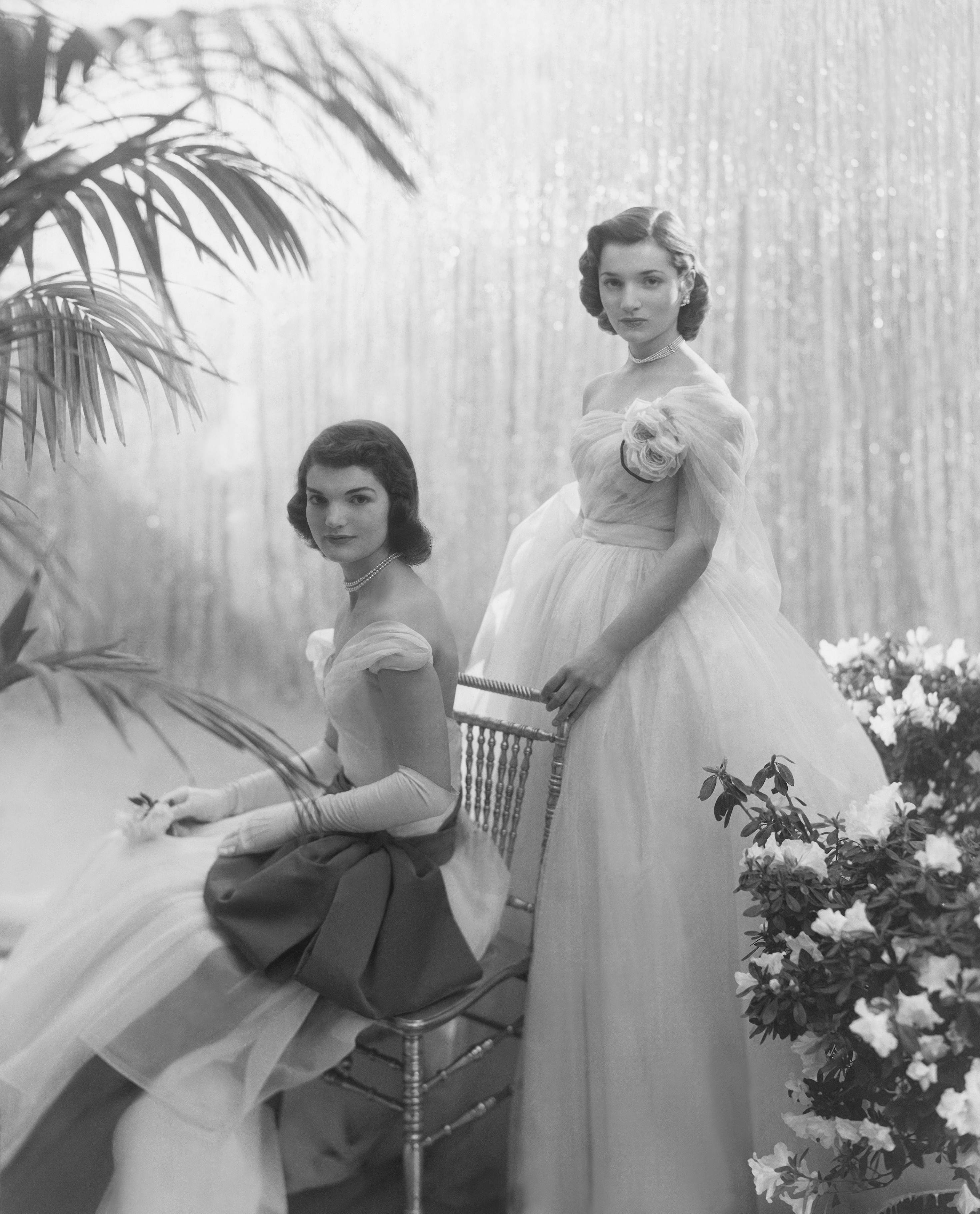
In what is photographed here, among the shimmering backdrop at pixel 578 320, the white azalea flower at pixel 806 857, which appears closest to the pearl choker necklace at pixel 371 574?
the white azalea flower at pixel 806 857

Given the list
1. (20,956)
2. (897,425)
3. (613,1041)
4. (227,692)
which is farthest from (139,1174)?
(897,425)

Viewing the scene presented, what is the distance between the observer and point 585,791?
171cm

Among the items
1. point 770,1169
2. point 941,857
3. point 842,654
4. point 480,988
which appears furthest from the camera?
point 842,654

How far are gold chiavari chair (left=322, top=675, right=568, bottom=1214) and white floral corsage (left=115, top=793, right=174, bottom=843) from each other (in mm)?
413

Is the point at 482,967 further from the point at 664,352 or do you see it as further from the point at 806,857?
the point at 664,352

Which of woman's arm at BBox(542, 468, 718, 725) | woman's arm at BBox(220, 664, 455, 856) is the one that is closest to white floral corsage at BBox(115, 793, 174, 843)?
woman's arm at BBox(220, 664, 455, 856)

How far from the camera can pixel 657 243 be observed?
1812 millimetres

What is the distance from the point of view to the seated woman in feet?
4.84

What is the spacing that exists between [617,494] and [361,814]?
61 centimetres

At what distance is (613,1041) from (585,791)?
33cm

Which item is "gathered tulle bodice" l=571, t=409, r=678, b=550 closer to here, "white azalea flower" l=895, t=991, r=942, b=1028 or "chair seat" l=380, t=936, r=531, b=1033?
"chair seat" l=380, t=936, r=531, b=1033

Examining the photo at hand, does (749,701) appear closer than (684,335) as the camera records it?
Yes

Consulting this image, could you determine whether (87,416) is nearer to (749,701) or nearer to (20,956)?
(20,956)

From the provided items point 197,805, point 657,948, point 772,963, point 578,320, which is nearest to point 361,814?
point 197,805
